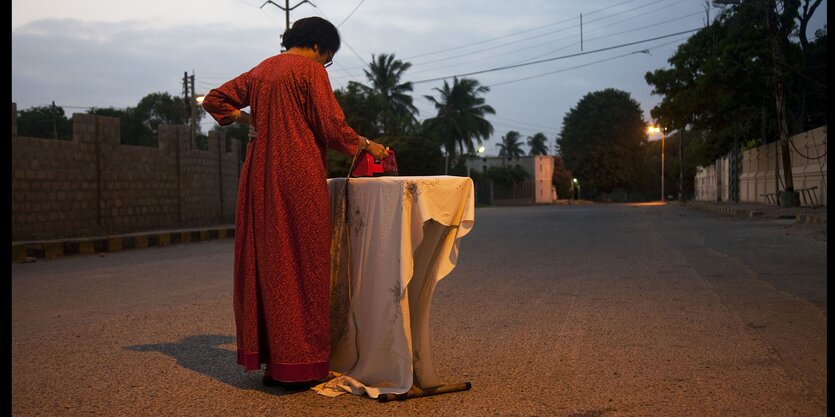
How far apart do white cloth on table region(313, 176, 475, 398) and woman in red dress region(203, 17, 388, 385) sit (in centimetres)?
14

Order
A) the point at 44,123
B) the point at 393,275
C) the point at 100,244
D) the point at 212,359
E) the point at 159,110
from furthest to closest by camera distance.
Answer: the point at 159,110 < the point at 44,123 < the point at 100,244 < the point at 212,359 < the point at 393,275

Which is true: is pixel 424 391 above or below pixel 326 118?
below

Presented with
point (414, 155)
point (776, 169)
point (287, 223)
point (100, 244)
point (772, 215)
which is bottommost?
point (100, 244)

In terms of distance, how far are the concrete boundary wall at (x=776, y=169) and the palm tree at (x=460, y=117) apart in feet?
54.5

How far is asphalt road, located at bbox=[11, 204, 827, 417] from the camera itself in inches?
128

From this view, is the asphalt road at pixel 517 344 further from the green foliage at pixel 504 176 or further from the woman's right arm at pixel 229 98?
the green foliage at pixel 504 176

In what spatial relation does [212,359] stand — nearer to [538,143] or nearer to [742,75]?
[742,75]

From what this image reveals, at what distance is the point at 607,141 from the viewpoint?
240ft

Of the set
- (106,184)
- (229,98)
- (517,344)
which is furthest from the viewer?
(106,184)

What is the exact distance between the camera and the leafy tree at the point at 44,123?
4469 cm

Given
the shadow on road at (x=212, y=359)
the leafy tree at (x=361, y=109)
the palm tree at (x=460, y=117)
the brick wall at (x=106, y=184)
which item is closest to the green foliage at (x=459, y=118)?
the palm tree at (x=460, y=117)

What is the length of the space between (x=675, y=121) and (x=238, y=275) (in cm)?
3095

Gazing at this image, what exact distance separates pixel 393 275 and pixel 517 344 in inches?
59.8

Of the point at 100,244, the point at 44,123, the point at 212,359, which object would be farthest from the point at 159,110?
the point at 212,359
